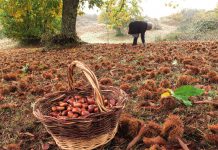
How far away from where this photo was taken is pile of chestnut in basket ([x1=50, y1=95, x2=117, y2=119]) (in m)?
2.11

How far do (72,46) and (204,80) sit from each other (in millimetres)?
6525

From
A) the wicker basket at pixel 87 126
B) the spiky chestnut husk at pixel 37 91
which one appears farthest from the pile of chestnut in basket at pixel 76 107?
the spiky chestnut husk at pixel 37 91

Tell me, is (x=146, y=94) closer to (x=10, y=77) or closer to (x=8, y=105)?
(x=8, y=105)

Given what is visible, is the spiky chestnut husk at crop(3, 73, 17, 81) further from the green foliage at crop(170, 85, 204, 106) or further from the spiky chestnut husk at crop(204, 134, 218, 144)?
the spiky chestnut husk at crop(204, 134, 218, 144)

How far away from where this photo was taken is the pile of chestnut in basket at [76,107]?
211 cm

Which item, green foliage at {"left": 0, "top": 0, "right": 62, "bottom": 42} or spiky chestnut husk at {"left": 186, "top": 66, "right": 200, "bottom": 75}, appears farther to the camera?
green foliage at {"left": 0, "top": 0, "right": 62, "bottom": 42}

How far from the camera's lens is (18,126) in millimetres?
2719

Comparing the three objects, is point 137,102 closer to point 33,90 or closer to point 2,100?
point 33,90

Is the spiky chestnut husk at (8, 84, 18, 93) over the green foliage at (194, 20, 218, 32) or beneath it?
beneath

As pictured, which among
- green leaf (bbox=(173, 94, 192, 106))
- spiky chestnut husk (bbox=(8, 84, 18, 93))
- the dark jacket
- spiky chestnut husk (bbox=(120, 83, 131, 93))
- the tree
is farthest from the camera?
the tree

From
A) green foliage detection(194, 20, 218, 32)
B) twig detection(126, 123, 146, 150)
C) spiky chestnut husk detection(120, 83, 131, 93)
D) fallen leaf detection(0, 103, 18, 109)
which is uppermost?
green foliage detection(194, 20, 218, 32)

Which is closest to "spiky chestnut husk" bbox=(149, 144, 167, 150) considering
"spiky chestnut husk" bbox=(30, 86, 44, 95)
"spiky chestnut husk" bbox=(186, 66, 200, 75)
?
"spiky chestnut husk" bbox=(30, 86, 44, 95)

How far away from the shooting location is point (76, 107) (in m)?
2.19

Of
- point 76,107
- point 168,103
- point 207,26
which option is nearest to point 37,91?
point 76,107
